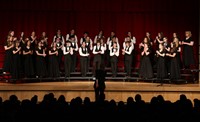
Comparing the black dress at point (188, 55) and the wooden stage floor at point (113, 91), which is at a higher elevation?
the black dress at point (188, 55)

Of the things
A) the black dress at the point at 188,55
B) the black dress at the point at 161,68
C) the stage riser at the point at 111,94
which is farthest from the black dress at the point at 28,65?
the black dress at the point at 188,55

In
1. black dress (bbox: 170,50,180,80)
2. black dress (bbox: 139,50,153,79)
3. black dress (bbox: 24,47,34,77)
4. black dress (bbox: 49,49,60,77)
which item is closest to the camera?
black dress (bbox: 170,50,180,80)

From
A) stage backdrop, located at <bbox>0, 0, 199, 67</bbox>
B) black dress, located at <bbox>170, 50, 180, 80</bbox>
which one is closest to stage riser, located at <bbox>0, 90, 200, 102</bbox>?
black dress, located at <bbox>170, 50, 180, 80</bbox>

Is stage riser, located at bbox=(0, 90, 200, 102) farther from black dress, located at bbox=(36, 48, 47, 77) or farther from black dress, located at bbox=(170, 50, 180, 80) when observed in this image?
black dress, located at bbox=(36, 48, 47, 77)

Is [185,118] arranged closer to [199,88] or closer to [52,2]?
[199,88]

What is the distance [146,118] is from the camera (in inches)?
177

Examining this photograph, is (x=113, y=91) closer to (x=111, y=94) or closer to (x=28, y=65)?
(x=111, y=94)

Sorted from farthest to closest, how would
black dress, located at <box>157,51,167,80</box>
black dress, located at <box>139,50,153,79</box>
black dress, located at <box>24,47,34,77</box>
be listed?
black dress, located at <box>139,50,153,79</box> → black dress, located at <box>24,47,34,77</box> → black dress, located at <box>157,51,167,80</box>

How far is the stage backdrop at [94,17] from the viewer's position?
48.3 ft

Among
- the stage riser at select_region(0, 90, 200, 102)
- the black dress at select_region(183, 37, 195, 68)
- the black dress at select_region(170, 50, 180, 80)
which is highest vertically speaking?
the black dress at select_region(183, 37, 195, 68)

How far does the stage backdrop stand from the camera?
14719 millimetres

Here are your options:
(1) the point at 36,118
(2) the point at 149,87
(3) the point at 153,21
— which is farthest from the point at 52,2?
(1) the point at 36,118

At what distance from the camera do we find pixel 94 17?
592 inches

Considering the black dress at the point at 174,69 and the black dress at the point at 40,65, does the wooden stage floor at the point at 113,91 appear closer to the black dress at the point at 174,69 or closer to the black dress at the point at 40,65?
the black dress at the point at 174,69
